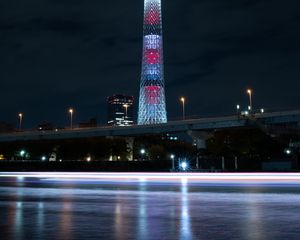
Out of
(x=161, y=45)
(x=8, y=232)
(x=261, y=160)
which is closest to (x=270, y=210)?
(x=8, y=232)

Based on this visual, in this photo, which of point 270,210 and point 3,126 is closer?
point 270,210

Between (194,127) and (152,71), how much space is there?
2241 inches

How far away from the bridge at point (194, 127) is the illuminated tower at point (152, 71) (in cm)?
3622

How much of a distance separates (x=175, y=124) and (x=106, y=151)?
2351cm

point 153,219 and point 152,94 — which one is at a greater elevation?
point 152,94

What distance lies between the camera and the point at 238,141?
9856cm

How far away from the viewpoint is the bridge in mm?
86438

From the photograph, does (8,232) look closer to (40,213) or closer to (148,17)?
(40,213)

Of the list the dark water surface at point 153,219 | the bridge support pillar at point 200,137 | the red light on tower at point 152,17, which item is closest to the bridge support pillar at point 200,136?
the bridge support pillar at point 200,137

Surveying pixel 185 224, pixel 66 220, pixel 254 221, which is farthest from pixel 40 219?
pixel 254 221

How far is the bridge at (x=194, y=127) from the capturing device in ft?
284

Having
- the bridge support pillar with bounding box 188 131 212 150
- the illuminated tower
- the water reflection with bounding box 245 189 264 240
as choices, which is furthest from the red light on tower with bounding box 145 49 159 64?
the water reflection with bounding box 245 189 264 240

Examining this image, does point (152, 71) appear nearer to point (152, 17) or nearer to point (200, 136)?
point (152, 17)

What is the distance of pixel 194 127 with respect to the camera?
96.3 meters
